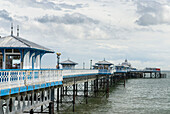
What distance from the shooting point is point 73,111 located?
2984 centimetres

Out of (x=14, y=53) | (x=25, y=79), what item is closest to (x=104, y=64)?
(x=14, y=53)

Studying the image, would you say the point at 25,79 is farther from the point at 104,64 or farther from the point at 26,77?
the point at 104,64

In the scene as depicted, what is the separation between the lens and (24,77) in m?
15.2

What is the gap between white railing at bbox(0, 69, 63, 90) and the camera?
1282 centimetres

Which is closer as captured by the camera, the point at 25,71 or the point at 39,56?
the point at 25,71

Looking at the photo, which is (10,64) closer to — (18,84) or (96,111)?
(18,84)

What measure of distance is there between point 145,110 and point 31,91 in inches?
780

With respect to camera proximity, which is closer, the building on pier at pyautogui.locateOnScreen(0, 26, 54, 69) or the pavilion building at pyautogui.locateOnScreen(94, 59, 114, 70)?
the building on pier at pyautogui.locateOnScreen(0, 26, 54, 69)

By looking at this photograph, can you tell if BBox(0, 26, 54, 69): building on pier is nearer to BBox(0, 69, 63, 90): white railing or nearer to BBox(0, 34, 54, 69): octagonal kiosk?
BBox(0, 34, 54, 69): octagonal kiosk

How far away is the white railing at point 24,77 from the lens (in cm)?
1282

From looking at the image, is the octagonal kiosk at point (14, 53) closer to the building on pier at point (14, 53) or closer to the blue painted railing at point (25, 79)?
the building on pier at point (14, 53)

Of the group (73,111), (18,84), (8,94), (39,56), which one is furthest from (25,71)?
(73,111)

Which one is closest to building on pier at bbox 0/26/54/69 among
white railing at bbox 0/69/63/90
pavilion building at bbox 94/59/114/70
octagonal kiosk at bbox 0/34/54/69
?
octagonal kiosk at bbox 0/34/54/69

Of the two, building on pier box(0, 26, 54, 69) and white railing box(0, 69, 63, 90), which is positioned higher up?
building on pier box(0, 26, 54, 69)
